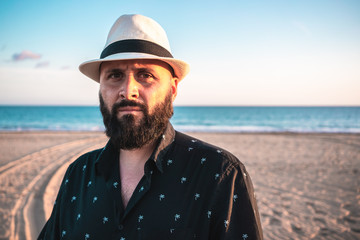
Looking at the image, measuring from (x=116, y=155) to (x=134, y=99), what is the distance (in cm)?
52

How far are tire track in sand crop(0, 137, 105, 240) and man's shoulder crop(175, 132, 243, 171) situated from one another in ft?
12.9

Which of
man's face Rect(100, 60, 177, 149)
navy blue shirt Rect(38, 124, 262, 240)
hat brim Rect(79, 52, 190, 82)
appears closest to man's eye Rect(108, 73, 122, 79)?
man's face Rect(100, 60, 177, 149)

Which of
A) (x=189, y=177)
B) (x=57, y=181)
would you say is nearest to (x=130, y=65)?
(x=189, y=177)

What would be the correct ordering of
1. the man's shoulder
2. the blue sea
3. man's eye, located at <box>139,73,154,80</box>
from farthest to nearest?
the blue sea, man's eye, located at <box>139,73,154,80</box>, the man's shoulder

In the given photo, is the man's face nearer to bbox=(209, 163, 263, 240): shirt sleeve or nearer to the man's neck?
the man's neck

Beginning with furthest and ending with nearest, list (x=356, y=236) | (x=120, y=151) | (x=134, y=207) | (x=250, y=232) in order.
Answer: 1. (x=356, y=236)
2. (x=120, y=151)
3. (x=134, y=207)
4. (x=250, y=232)

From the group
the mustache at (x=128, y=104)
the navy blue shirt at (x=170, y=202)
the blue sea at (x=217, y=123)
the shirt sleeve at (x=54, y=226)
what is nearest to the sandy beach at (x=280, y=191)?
the shirt sleeve at (x=54, y=226)

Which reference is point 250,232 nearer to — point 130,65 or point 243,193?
point 243,193

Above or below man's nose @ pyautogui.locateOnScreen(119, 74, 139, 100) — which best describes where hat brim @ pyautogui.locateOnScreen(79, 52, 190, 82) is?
above

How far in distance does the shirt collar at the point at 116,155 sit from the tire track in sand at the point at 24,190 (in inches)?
137

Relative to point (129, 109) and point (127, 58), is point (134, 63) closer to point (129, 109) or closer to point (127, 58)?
point (127, 58)

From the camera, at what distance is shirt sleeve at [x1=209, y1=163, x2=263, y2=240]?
1.14 metres

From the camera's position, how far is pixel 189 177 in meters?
1.33

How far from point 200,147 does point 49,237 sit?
4.09ft
